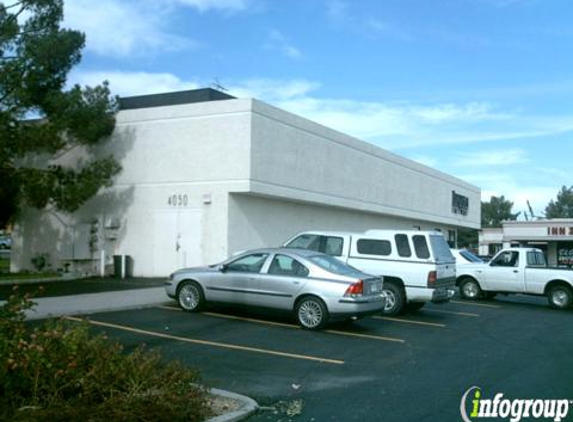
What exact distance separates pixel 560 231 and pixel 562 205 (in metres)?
68.2

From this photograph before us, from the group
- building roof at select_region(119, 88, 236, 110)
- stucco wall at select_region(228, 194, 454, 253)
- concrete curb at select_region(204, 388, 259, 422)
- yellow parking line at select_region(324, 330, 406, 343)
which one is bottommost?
concrete curb at select_region(204, 388, 259, 422)

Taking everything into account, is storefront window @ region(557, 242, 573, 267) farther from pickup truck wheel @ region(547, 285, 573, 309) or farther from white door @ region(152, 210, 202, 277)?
white door @ region(152, 210, 202, 277)

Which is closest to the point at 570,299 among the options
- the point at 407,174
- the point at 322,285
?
the point at 322,285

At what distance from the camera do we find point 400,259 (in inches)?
624

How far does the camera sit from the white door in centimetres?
2208

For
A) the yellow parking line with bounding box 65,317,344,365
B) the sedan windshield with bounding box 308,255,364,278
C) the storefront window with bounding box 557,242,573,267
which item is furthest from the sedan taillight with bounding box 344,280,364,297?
the storefront window with bounding box 557,242,573,267

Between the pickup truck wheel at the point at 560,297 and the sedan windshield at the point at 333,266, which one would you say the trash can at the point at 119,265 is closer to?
the sedan windshield at the point at 333,266

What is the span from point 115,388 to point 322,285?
6547 mm

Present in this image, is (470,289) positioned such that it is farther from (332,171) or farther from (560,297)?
(332,171)

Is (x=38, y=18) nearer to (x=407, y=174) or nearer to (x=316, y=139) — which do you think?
(x=316, y=139)

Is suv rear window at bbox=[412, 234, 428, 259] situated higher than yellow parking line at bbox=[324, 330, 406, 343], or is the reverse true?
suv rear window at bbox=[412, 234, 428, 259]

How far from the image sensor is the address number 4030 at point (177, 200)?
22344 mm

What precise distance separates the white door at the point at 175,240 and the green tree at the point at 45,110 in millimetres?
2707

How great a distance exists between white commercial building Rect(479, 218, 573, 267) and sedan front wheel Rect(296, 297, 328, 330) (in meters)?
41.8
